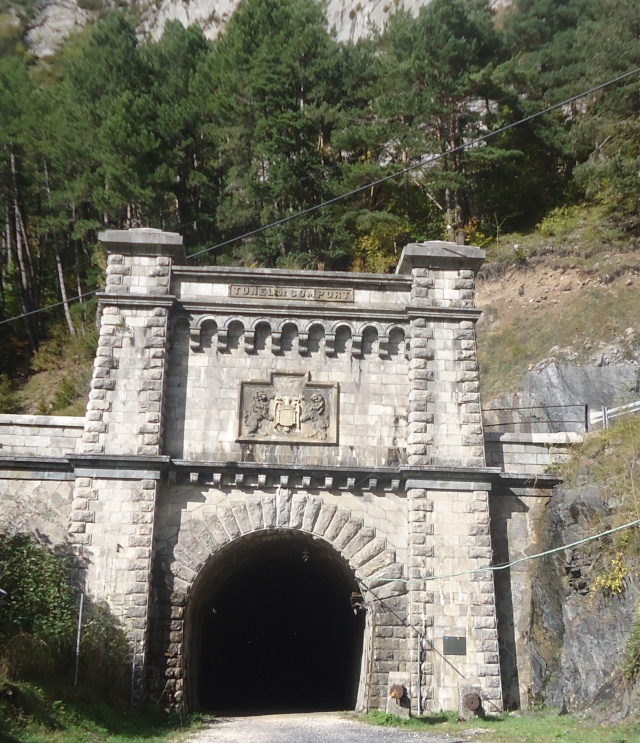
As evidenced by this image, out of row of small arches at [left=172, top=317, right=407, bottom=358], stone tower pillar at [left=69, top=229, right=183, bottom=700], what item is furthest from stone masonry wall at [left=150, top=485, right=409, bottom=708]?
row of small arches at [left=172, top=317, right=407, bottom=358]

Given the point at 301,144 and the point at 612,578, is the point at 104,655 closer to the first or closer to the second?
the point at 612,578

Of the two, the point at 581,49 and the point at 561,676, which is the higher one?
the point at 581,49

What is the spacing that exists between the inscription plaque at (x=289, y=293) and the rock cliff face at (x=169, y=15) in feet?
136

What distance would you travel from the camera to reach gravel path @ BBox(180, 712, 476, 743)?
1245 centimetres

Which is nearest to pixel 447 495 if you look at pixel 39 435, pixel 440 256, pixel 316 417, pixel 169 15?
pixel 316 417

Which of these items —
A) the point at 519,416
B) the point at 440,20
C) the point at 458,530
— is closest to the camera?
the point at 458,530

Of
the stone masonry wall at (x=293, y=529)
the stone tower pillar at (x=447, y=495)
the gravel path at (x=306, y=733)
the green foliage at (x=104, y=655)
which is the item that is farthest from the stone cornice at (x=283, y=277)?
the gravel path at (x=306, y=733)

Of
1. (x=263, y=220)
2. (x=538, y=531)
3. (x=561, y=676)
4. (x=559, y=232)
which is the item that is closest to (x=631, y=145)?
(x=559, y=232)

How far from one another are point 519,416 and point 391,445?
25.6ft

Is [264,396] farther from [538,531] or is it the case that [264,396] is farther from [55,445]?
[538,531]

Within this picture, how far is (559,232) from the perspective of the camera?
97.9 ft

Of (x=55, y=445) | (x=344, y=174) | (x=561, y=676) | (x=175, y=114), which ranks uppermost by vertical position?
(x=175, y=114)

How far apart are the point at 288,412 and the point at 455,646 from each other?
17.6ft

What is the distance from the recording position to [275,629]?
84.7ft
